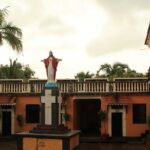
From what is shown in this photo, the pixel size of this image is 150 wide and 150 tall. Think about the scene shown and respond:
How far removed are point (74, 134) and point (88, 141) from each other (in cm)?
816

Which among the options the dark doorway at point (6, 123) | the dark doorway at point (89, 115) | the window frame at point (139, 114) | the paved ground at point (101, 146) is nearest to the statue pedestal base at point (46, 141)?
the paved ground at point (101, 146)

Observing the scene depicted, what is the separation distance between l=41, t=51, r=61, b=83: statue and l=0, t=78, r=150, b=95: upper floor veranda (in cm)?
912

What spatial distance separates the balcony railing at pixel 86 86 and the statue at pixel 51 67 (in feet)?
30.0

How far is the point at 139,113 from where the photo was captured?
26.2 m

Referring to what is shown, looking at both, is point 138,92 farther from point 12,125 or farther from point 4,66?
point 4,66

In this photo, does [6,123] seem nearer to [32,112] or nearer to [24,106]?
[24,106]

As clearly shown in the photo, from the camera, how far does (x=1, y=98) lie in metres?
28.0

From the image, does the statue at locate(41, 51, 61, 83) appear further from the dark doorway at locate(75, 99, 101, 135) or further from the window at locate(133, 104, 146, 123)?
the dark doorway at locate(75, 99, 101, 135)

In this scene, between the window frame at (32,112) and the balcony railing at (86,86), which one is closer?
the balcony railing at (86,86)

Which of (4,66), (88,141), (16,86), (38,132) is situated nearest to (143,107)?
(88,141)

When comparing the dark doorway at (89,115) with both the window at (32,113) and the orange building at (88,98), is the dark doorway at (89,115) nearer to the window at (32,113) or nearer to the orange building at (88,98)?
the orange building at (88,98)

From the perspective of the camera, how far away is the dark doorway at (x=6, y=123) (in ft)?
91.6

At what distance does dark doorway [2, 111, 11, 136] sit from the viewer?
27922mm

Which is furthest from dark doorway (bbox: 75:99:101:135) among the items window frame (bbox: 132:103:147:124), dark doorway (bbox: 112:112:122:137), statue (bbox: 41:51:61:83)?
statue (bbox: 41:51:61:83)
